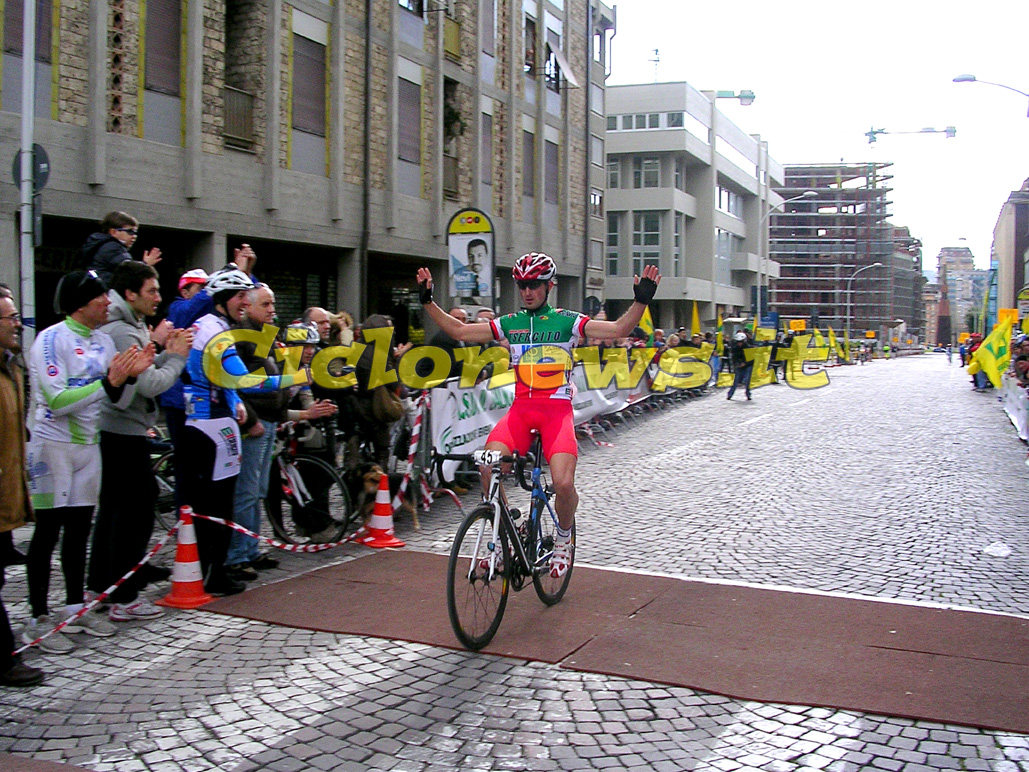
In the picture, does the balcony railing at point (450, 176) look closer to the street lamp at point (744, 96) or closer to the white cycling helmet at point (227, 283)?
the street lamp at point (744, 96)

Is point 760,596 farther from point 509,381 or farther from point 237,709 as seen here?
point 509,381

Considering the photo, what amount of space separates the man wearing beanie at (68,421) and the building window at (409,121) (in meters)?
19.7

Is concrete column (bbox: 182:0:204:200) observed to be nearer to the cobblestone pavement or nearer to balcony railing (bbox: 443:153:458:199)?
balcony railing (bbox: 443:153:458:199)

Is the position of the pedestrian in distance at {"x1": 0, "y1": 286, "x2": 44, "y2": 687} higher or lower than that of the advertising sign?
lower

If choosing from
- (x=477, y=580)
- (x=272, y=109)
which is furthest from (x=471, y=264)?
(x=477, y=580)

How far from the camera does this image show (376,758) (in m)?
3.96

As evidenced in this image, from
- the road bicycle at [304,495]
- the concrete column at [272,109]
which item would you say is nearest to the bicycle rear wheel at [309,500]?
the road bicycle at [304,495]

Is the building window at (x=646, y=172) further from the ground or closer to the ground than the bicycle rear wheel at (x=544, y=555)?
further from the ground

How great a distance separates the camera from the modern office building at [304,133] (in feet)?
52.4

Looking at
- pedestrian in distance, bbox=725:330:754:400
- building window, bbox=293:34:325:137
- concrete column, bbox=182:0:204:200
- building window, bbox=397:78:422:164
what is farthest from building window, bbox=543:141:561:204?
concrete column, bbox=182:0:204:200

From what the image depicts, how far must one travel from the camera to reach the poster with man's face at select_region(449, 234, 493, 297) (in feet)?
46.7

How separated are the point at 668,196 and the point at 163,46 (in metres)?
50.6

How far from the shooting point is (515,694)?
15.3 ft

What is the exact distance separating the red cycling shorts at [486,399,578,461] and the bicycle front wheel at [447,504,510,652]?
1.96 feet
